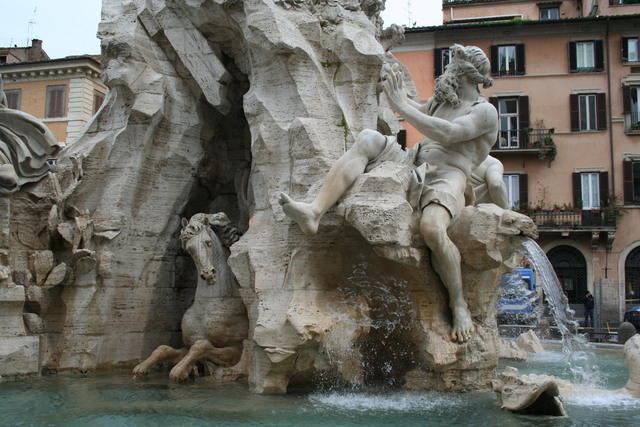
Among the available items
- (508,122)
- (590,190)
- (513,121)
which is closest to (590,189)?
(590,190)

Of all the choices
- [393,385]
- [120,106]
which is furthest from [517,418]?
[120,106]

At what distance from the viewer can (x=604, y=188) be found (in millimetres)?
26406

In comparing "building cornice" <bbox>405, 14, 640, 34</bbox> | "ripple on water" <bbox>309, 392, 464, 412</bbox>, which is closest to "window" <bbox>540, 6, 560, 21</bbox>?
"building cornice" <bbox>405, 14, 640, 34</bbox>

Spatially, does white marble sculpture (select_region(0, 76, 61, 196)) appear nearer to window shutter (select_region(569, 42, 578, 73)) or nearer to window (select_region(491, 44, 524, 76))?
window (select_region(491, 44, 524, 76))

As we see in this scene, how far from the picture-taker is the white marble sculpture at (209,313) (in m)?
8.07

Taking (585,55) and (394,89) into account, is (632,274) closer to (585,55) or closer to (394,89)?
(585,55)

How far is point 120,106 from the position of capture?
9.35 meters

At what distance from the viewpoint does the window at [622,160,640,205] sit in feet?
85.9

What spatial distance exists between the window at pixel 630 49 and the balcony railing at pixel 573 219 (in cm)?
607

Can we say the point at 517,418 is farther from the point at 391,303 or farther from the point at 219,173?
the point at 219,173

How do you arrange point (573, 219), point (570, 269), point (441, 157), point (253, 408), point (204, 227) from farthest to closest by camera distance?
1. point (570, 269)
2. point (573, 219)
3. point (204, 227)
4. point (441, 157)
5. point (253, 408)

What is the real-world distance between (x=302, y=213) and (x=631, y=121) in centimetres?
2358

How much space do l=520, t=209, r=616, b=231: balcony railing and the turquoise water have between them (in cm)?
1960

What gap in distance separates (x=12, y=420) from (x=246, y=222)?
4267mm
